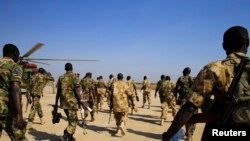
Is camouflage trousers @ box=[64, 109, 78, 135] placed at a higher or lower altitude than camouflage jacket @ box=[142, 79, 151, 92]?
lower

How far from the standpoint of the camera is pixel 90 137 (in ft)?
31.2

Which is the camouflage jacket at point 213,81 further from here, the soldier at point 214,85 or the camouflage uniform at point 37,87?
the camouflage uniform at point 37,87

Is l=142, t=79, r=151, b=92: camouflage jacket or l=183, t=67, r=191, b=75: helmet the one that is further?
l=142, t=79, r=151, b=92: camouflage jacket

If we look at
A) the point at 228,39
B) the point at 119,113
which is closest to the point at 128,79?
the point at 119,113

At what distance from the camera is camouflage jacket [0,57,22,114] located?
15.8 feet

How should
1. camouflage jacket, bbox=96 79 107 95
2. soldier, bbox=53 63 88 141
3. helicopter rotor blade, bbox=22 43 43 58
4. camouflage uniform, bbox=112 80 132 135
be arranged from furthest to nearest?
helicopter rotor blade, bbox=22 43 43 58 < camouflage jacket, bbox=96 79 107 95 < camouflage uniform, bbox=112 80 132 135 < soldier, bbox=53 63 88 141

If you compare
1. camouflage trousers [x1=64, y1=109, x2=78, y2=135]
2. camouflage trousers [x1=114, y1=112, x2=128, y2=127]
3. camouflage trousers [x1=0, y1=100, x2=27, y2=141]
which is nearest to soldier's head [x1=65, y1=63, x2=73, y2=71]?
camouflage trousers [x1=64, y1=109, x2=78, y2=135]

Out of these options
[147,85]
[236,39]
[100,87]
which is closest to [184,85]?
[236,39]

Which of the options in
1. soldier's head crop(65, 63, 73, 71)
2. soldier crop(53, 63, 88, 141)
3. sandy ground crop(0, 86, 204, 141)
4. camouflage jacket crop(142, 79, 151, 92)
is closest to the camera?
soldier crop(53, 63, 88, 141)

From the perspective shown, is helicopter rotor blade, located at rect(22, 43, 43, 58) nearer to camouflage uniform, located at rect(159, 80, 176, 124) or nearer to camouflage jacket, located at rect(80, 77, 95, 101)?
camouflage jacket, located at rect(80, 77, 95, 101)

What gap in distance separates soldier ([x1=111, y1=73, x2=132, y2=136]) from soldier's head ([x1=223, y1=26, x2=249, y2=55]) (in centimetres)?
739

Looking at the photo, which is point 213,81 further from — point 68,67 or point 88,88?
point 88,88

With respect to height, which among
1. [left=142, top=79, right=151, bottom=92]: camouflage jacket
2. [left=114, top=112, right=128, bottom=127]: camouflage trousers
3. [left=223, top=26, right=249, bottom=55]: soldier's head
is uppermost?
[left=223, top=26, right=249, bottom=55]: soldier's head

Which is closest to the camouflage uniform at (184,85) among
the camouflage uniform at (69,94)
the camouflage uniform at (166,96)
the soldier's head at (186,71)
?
the soldier's head at (186,71)
